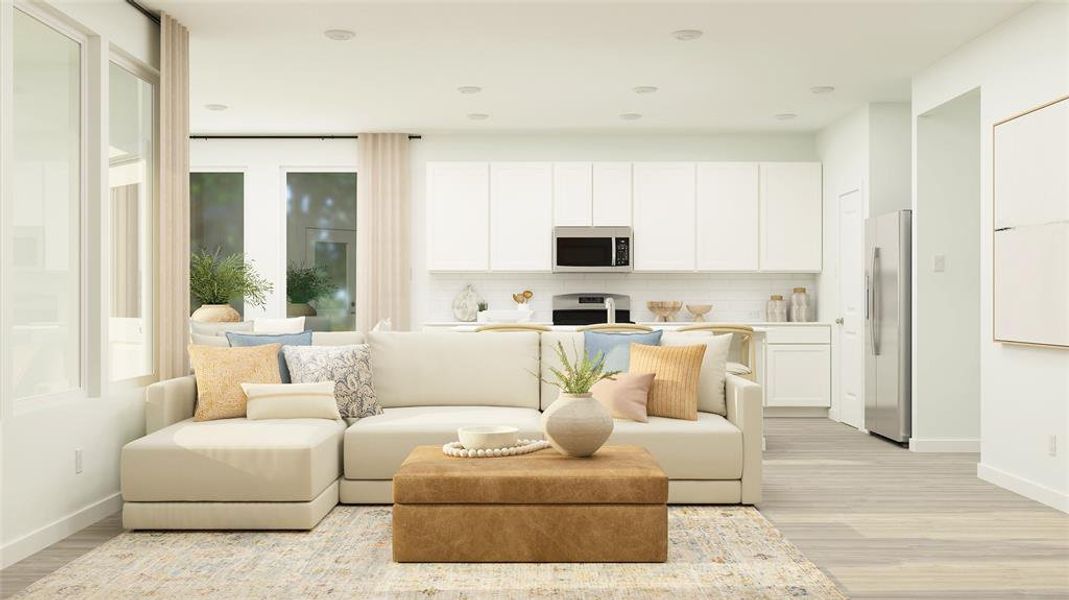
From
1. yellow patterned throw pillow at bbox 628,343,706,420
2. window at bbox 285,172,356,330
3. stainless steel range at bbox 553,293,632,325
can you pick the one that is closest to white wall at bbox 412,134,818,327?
stainless steel range at bbox 553,293,632,325

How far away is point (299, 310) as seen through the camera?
888 cm

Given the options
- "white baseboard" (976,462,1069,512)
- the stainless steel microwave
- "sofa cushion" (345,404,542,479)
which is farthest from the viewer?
the stainless steel microwave

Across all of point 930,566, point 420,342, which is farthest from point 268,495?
point 930,566

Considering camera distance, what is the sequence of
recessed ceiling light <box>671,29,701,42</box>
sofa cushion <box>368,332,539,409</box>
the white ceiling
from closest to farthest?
1. the white ceiling
2. sofa cushion <box>368,332,539,409</box>
3. recessed ceiling light <box>671,29,701,42</box>

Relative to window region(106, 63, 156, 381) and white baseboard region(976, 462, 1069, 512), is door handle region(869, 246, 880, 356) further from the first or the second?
window region(106, 63, 156, 381)

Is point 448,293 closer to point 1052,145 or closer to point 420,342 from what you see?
point 420,342

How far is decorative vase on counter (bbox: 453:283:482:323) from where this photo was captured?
859 cm

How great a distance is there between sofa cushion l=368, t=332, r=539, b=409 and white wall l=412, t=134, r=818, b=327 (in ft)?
11.4

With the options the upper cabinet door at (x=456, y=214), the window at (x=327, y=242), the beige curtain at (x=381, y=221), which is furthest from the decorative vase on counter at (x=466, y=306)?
the window at (x=327, y=242)

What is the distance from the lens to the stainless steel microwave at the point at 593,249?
8359mm

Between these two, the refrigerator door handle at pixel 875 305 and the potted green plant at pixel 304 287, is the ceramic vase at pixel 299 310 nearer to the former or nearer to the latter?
the potted green plant at pixel 304 287

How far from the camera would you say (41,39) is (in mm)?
4035

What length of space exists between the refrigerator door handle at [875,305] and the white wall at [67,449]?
5.19 metres

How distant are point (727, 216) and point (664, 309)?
3.46ft
